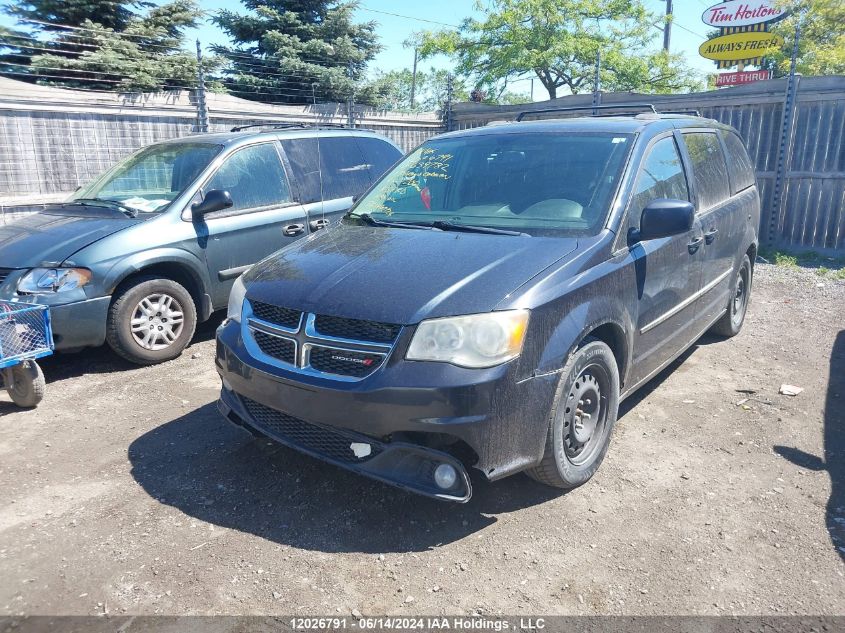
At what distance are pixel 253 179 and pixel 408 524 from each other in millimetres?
3967

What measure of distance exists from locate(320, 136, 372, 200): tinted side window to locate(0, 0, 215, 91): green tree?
1071cm

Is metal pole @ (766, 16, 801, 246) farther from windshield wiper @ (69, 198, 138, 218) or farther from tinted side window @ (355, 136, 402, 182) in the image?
windshield wiper @ (69, 198, 138, 218)

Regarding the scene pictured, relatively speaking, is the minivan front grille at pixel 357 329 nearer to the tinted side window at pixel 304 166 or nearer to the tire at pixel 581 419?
the tire at pixel 581 419

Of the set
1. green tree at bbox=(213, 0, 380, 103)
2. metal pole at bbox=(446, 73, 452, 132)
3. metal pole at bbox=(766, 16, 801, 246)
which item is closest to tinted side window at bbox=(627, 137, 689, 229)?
metal pole at bbox=(766, 16, 801, 246)

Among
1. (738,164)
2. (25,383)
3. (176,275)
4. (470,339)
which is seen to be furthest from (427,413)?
(738,164)

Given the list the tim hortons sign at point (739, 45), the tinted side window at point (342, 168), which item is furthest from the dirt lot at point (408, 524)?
the tim hortons sign at point (739, 45)

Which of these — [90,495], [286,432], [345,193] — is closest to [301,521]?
[286,432]

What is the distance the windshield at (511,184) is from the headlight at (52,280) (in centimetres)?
216

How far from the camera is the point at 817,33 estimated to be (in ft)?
75.3

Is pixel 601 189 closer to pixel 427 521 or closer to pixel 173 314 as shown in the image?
pixel 427 521

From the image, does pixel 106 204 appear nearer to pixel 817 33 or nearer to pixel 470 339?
pixel 470 339

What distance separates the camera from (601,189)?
3.51 metres

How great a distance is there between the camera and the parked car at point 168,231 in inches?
187

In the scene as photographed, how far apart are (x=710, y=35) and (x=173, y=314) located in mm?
25120
